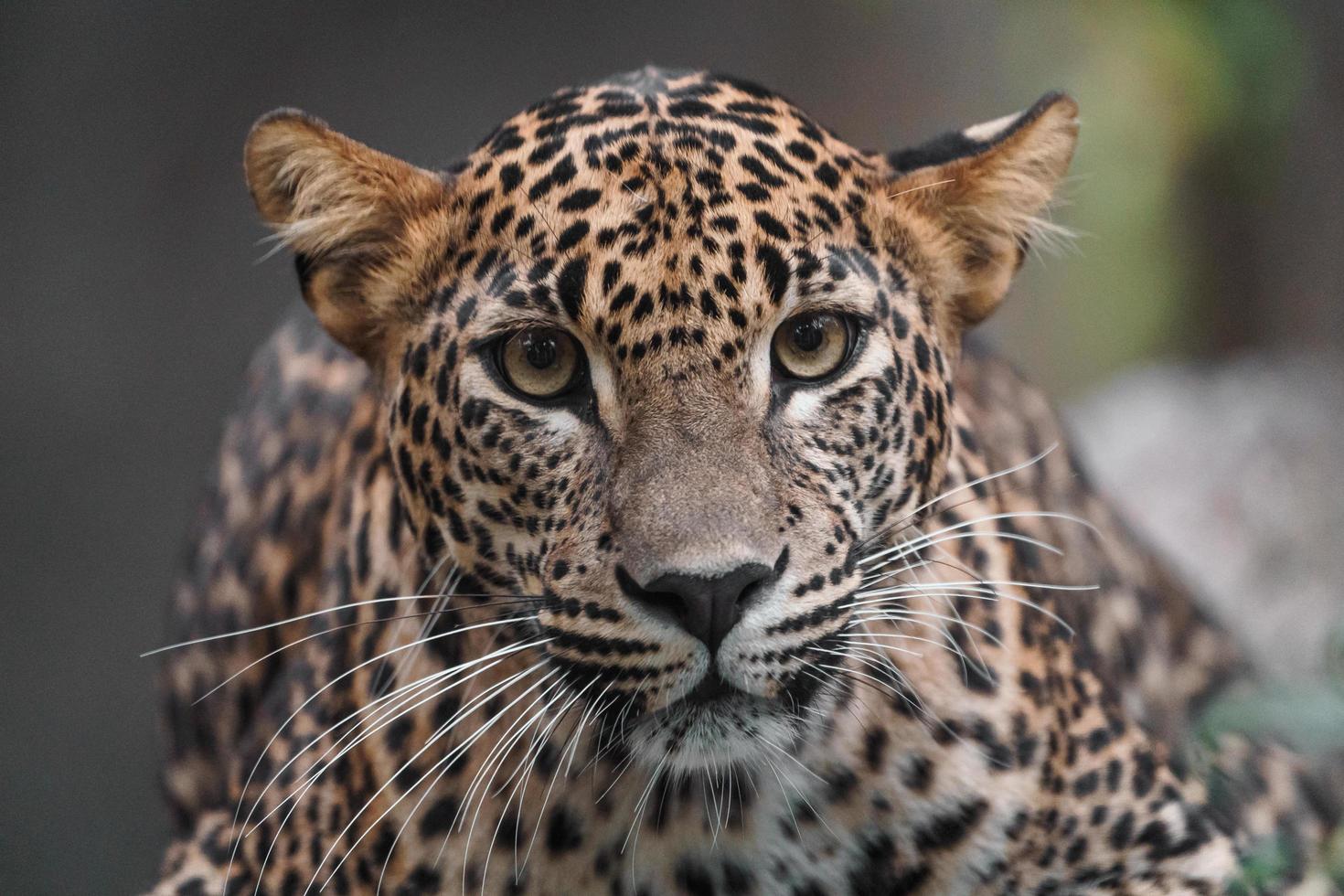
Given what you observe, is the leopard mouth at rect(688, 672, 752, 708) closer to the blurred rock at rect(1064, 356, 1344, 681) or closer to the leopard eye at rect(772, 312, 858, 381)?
the leopard eye at rect(772, 312, 858, 381)

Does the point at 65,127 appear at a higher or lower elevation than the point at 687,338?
higher

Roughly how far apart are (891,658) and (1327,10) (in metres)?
9.12

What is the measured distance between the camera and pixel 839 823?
15.0 ft

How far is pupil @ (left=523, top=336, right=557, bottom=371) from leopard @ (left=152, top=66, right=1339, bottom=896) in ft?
0.05

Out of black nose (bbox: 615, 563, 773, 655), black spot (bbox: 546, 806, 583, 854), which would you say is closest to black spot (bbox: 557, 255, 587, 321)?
black nose (bbox: 615, 563, 773, 655)

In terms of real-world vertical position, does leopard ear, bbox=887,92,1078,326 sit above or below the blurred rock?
above

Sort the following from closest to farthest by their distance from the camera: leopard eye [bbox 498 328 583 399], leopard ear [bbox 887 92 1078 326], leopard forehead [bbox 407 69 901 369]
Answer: leopard forehead [bbox 407 69 901 369] → leopard eye [bbox 498 328 583 399] → leopard ear [bbox 887 92 1078 326]

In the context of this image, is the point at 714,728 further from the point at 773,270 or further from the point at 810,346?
the point at 773,270

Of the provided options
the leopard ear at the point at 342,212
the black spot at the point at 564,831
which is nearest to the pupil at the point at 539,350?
the leopard ear at the point at 342,212

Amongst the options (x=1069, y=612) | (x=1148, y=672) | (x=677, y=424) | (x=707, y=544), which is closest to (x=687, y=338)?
(x=677, y=424)

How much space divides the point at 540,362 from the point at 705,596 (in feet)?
2.75

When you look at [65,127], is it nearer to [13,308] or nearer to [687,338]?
[13,308]

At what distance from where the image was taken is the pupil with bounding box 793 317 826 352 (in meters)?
4.14

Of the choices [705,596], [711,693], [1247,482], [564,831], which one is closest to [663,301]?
[705,596]
